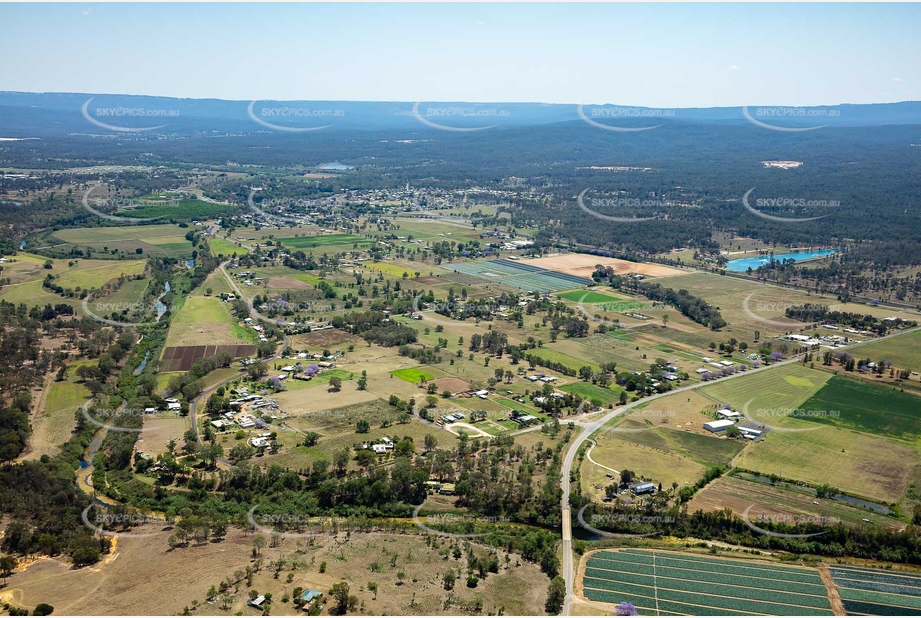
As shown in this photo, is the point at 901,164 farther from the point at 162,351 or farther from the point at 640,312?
the point at 162,351

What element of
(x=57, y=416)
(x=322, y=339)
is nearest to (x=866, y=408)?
(x=322, y=339)

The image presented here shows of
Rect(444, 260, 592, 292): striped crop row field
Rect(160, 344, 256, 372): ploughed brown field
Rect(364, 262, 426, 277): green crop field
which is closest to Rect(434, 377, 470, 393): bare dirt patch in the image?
Rect(160, 344, 256, 372): ploughed brown field

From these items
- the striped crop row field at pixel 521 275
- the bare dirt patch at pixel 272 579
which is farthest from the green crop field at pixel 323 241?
the bare dirt patch at pixel 272 579

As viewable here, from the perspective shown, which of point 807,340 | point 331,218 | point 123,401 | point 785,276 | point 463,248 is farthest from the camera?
point 331,218

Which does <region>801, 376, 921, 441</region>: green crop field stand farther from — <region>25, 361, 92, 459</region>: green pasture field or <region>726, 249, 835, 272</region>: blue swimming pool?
<region>25, 361, 92, 459</region>: green pasture field

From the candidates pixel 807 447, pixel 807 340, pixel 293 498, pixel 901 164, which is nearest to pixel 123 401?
pixel 293 498

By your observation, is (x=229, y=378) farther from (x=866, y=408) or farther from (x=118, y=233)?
(x=118, y=233)
